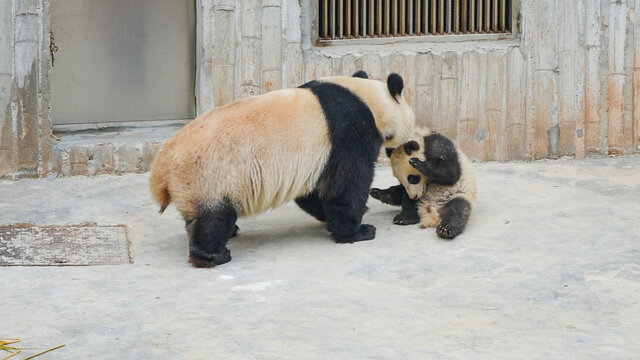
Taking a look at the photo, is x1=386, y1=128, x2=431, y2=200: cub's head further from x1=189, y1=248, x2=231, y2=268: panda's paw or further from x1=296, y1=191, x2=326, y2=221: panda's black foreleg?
x1=189, y1=248, x2=231, y2=268: panda's paw

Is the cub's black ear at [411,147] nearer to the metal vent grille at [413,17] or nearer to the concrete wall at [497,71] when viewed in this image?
the concrete wall at [497,71]

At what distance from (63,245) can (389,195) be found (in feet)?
7.22

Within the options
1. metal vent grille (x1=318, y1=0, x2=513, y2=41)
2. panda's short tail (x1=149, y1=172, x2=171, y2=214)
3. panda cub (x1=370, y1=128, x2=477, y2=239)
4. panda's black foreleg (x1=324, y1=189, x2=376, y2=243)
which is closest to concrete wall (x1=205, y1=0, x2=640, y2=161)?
metal vent grille (x1=318, y1=0, x2=513, y2=41)

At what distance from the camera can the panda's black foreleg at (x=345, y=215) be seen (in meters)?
5.48

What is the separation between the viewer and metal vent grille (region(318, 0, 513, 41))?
7.52m

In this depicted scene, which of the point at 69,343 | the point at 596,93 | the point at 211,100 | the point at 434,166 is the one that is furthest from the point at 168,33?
the point at 69,343

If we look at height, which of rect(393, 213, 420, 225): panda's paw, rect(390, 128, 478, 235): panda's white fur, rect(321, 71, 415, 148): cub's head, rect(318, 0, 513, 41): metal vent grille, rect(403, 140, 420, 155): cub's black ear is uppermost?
rect(318, 0, 513, 41): metal vent grille

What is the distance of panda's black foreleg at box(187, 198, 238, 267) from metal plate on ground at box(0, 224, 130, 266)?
456 millimetres

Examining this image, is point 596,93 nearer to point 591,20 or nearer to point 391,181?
point 591,20

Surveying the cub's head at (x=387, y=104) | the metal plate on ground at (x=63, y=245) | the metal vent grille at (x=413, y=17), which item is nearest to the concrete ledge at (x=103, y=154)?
the metal plate on ground at (x=63, y=245)

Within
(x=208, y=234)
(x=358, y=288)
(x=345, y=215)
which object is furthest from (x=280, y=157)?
(x=358, y=288)

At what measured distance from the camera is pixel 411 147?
5824 millimetres

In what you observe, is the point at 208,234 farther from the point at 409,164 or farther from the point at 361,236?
the point at 409,164

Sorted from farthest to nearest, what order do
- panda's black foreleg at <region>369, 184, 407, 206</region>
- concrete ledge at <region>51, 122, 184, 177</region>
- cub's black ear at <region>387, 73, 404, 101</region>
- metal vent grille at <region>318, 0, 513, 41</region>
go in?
metal vent grille at <region>318, 0, 513, 41</region> → concrete ledge at <region>51, 122, 184, 177</region> → panda's black foreleg at <region>369, 184, 407, 206</region> → cub's black ear at <region>387, 73, 404, 101</region>
